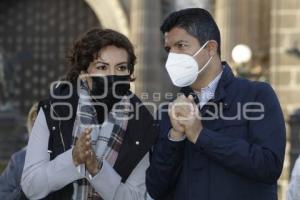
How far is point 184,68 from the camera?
3.64 meters

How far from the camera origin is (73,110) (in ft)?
12.9

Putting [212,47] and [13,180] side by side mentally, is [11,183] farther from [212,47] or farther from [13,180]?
[212,47]

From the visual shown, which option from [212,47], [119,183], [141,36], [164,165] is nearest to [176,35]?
[212,47]

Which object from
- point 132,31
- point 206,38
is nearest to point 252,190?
point 206,38

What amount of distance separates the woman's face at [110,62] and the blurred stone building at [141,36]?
8343 millimetres

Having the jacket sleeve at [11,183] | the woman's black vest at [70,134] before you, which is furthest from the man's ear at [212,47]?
the jacket sleeve at [11,183]

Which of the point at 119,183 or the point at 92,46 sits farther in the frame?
the point at 92,46

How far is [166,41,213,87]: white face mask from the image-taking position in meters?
3.66

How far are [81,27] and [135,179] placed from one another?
48.1 feet

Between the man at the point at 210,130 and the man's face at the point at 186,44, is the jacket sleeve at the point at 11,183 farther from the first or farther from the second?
the man's face at the point at 186,44

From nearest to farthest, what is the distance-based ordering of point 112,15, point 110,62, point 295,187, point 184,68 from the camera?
1. point 184,68
2. point 110,62
3. point 295,187
4. point 112,15

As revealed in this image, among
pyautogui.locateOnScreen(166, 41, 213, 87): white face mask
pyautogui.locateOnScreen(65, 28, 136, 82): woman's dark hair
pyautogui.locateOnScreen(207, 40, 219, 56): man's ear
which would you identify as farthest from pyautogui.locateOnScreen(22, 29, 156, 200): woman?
pyautogui.locateOnScreen(207, 40, 219, 56): man's ear

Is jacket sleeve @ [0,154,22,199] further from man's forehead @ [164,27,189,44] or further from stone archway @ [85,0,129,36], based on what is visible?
stone archway @ [85,0,129,36]

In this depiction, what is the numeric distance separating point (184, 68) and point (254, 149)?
0.45m
